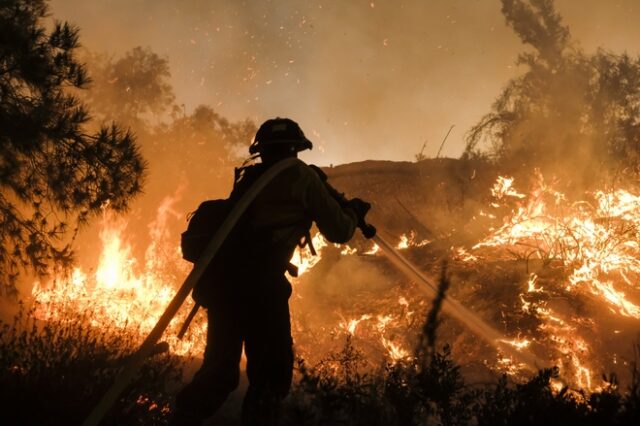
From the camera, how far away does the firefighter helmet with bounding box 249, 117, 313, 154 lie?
3.21 meters

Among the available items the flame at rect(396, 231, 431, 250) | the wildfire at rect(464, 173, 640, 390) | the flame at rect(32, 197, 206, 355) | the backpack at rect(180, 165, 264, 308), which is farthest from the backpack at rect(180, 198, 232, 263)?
the flame at rect(396, 231, 431, 250)

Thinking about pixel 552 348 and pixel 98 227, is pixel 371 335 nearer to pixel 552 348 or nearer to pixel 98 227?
pixel 552 348

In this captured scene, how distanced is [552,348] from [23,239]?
7910mm

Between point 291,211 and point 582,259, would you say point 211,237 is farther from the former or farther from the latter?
point 582,259

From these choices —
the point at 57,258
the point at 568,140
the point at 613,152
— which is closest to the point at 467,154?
the point at 568,140

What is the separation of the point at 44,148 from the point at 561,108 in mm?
15131

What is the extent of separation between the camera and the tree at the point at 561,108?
12445 millimetres

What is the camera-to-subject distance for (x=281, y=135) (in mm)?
3217

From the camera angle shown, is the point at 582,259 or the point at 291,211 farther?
the point at 582,259

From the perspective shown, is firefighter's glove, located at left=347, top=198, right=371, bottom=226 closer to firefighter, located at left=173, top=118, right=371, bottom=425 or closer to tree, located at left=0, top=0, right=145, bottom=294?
firefighter, located at left=173, top=118, right=371, bottom=425

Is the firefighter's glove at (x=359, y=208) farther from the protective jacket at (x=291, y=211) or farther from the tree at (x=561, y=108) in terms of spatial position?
the tree at (x=561, y=108)

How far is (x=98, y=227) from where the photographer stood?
16641 millimetres

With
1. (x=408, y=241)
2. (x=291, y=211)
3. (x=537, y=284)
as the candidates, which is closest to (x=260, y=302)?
(x=291, y=211)

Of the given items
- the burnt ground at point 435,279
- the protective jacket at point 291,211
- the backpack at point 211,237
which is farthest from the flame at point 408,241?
the backpack at point 211,237
